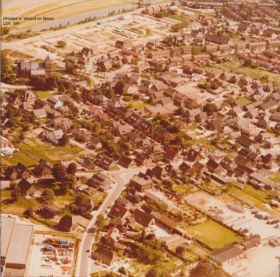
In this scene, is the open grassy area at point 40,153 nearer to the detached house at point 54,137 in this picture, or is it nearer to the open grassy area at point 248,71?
the detached house at point 54,137

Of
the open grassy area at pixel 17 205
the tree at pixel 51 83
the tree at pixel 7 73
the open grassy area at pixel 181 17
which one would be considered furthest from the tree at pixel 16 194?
the open grassy area at pixel 181 17

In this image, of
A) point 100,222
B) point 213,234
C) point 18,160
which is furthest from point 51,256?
point 18,160

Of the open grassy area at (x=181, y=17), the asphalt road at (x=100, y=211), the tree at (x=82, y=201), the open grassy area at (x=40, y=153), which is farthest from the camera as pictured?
the open grassy area at (x=181, y=17)

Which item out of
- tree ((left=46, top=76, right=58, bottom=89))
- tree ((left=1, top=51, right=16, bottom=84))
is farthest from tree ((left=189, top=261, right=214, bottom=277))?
tree ((left=1, top=51, right=16, bottom=84))

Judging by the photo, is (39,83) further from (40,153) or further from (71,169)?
(71,169)

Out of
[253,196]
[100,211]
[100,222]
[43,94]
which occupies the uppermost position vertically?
[100,222]

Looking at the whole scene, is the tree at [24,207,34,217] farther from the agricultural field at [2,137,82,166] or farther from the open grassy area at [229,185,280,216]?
the open grassy area at [229,185,280,216]
